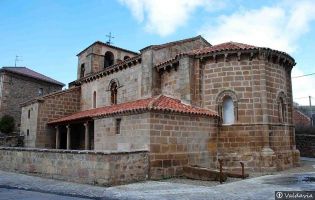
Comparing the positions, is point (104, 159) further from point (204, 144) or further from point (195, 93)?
point (195, 93)

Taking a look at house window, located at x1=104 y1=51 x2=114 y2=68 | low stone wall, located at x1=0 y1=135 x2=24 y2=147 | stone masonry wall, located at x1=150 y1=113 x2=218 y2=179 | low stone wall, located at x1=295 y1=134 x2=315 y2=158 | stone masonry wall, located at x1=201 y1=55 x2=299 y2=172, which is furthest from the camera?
house window, located at x1=104 y1=51 x2=114 y2=68

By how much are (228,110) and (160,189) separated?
23.3ft

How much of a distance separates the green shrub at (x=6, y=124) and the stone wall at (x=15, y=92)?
699 millimetres

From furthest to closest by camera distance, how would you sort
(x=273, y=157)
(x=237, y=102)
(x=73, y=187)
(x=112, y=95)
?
1. (x=112, y=95)
2. (x=237, y=102)
3. (x=273, y=157)
4. (x=73, y=187)

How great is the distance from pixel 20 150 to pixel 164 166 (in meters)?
6.69

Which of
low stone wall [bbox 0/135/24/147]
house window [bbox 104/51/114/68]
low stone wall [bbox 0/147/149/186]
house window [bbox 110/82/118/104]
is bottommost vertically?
low stone wall [bbox 0/147/149/186]

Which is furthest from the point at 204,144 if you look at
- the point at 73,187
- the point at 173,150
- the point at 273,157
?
the point at 73,187

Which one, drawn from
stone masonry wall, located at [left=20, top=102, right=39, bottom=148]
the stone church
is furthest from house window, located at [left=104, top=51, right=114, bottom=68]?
the stone church

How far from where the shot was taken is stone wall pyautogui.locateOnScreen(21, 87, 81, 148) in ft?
71.8

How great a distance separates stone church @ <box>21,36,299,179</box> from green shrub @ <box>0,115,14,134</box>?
1252 cm

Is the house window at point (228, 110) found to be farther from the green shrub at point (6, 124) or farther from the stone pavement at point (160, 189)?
the green shrub at point (6, 124)

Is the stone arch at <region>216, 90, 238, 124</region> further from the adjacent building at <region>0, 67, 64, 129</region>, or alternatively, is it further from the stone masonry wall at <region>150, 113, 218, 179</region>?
the adjacent building at <region>0, 67, 64, 129</region>

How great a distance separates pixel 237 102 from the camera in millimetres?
14953

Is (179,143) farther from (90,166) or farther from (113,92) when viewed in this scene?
(113,92)
